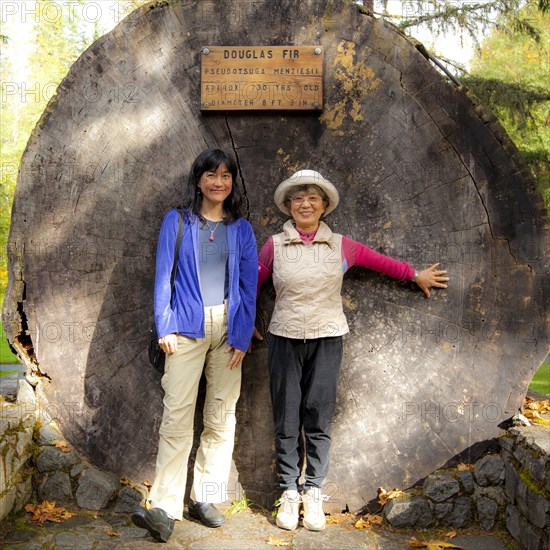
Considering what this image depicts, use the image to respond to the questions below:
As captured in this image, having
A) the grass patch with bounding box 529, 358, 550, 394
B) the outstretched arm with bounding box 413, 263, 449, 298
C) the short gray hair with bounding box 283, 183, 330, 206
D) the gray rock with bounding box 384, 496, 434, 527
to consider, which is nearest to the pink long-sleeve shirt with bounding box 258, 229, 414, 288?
the outstretched arm with bounding box 413, 263, 449, 298

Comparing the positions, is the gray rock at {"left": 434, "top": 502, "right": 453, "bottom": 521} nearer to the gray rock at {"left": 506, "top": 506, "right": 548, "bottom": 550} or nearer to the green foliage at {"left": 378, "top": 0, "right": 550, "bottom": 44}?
the gray rock at {"left": 506, "top": 506, "right": 548, "bottom": 550}

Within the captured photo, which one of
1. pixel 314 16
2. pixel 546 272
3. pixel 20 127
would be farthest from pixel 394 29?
pixel 20 127

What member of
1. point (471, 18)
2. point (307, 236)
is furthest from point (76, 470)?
point (471, 18)

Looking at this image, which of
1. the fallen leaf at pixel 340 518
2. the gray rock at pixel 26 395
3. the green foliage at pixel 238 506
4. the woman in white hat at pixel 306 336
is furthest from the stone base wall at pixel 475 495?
the gray rock at pixel 26 395

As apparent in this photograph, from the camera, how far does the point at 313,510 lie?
146 inches

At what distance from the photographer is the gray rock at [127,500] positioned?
12.9 ft

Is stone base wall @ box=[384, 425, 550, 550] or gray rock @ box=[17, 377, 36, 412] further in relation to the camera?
gray rock @ box=[17, 377, 36, 412]

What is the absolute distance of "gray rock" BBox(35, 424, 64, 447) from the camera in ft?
13.1

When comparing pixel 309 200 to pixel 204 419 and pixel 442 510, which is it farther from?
pixel 442 510

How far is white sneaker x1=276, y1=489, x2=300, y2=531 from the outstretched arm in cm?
150

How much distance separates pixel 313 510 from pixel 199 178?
209 cm

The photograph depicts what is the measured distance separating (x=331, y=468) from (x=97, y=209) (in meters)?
2.26

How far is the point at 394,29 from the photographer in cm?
404

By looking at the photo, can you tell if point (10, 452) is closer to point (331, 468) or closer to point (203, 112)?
point (331, 468)
